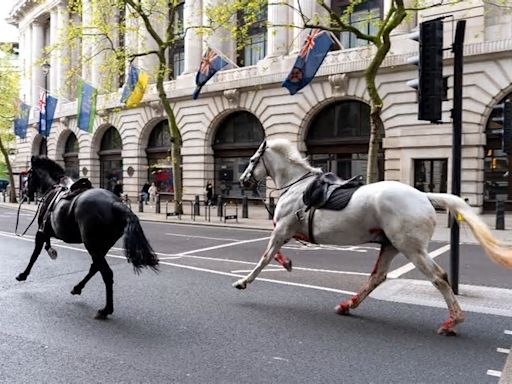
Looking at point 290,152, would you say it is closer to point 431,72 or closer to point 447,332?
point 431,72

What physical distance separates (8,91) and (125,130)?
41.6 ft

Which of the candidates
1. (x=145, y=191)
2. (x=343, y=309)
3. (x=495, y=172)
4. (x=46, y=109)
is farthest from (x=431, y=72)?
(x=46, y=109)

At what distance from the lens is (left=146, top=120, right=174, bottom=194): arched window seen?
125 ft

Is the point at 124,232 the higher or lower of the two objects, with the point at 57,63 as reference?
lower

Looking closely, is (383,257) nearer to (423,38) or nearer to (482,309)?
(482,309)

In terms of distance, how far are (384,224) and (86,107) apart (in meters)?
30.1

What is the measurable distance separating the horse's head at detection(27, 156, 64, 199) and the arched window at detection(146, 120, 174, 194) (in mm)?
29544

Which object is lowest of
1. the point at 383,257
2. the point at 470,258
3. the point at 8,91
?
the point at 470,258

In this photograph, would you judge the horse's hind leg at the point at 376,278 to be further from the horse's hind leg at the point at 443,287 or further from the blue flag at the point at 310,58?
the blue flag at the point at 310,58

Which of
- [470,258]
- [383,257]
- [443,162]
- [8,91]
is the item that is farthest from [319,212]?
[8,91]

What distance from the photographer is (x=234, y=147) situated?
109 feet

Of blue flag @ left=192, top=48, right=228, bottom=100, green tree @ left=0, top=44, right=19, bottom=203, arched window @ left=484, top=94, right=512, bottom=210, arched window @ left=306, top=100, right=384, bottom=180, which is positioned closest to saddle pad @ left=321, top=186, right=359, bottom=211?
arched window @ left=484, top=94, right=512, bottom=210

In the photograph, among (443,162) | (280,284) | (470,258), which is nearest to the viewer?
(280,284)

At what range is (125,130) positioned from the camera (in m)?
39.9
